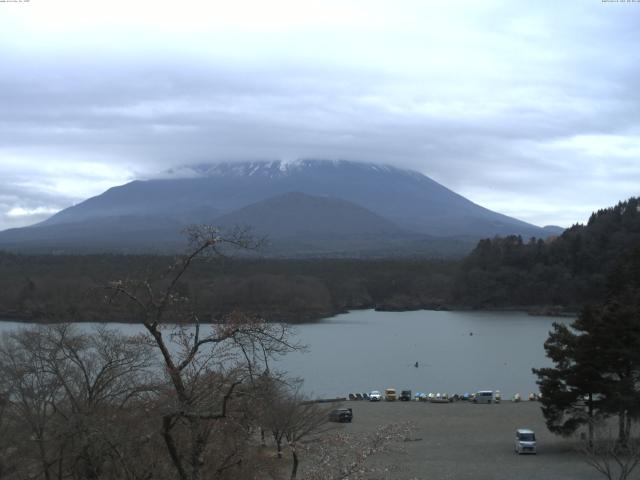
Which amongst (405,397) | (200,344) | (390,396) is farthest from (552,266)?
(200,344)

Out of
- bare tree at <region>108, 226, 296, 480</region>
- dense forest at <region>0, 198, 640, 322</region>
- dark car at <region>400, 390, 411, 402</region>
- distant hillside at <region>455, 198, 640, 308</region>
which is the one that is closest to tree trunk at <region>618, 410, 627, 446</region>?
dark car at <region>400, 390, 411, 402</region>

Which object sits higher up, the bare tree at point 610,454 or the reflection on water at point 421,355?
the bare tree at point 610,454

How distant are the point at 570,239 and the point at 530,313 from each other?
289 inches

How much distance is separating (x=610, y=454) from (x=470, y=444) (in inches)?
174

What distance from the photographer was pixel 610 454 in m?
11.2

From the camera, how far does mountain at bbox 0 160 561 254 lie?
117062 millimetres

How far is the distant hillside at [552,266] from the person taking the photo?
174ft

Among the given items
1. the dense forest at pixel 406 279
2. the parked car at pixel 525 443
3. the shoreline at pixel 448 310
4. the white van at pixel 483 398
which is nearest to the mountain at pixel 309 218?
the dense forest at pixel 406 279

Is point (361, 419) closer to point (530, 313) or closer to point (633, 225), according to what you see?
point (530, 313)

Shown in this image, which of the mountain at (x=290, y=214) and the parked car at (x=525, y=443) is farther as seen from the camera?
the mountain at (x=290, y=214)

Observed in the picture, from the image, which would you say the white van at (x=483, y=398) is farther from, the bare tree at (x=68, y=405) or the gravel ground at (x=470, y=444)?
the bare tree at (x=68, y=405)

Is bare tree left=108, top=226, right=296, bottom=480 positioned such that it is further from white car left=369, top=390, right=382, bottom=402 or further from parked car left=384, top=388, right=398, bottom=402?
parked car left=384, top=388, right=398, bottom=402

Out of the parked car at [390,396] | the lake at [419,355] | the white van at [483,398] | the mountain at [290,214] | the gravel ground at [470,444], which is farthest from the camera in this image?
the mountain at [290,214]

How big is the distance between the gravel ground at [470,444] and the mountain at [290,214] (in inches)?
3084
